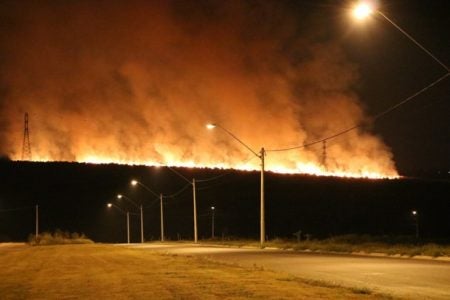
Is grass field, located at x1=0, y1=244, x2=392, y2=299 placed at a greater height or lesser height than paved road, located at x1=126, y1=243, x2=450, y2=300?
greater

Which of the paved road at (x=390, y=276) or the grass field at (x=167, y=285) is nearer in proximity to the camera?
the grass field at (x=167, y=285)

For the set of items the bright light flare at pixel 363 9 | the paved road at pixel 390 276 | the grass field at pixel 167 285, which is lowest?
the paved road at pixel 390 276

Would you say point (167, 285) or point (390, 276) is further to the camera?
point (390, 276)

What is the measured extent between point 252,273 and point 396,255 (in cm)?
1198

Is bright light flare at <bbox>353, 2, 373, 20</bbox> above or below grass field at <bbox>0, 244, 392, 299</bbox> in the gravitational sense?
above

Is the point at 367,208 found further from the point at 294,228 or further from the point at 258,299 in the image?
the point at 258,299

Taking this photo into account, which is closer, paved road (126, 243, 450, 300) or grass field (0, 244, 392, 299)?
grass field (0, 244, 392, 299)

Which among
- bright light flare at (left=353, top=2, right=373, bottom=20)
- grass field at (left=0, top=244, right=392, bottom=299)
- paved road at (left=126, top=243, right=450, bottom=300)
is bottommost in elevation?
paved road at (left=126, top=243, right=450, bottom=300)

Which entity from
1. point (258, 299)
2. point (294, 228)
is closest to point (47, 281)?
point (258, 299)

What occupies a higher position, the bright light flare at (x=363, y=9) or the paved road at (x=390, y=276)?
the bright light flare at (x=363, y=9)

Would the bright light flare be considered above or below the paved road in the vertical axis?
above

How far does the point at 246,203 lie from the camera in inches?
4840

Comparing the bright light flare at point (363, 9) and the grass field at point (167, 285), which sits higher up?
the bright light flare at point (363, 9)

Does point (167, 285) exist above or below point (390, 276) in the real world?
above
